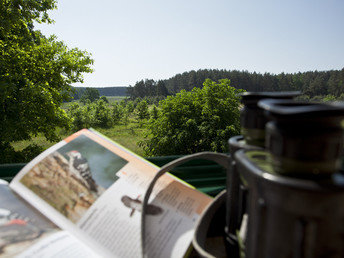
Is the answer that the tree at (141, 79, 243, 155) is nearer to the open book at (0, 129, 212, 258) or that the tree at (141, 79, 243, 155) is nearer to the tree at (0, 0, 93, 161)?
the tree at (0, 0, 93, 161)

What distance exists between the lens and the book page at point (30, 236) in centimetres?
59

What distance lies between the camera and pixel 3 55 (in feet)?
17.5

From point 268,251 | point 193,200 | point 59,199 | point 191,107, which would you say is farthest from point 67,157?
point 191,107

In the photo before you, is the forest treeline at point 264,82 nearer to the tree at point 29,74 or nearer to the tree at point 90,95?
the tree at point 90,95

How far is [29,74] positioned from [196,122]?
4828mm

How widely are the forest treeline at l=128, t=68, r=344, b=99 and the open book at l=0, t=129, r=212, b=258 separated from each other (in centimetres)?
4158

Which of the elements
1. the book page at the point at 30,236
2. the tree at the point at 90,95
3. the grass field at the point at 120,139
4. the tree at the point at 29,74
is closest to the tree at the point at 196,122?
the grass field at the point at 120,139

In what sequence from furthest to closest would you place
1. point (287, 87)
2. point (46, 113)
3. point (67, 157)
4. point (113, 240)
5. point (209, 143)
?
point (287, 87), point (209, 143), point (46, 113), point (67, 157), point (113, 240)

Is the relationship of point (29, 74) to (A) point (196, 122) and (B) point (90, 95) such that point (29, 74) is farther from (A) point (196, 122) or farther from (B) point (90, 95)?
(B) point (90, 95)

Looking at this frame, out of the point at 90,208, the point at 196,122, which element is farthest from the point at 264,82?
the point at 90,208

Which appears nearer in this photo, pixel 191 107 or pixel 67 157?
pixel 67 157

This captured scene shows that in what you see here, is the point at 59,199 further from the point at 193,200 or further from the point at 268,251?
the point at 268,251

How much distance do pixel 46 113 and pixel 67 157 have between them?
5716mm

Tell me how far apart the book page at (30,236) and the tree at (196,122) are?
250 inches
